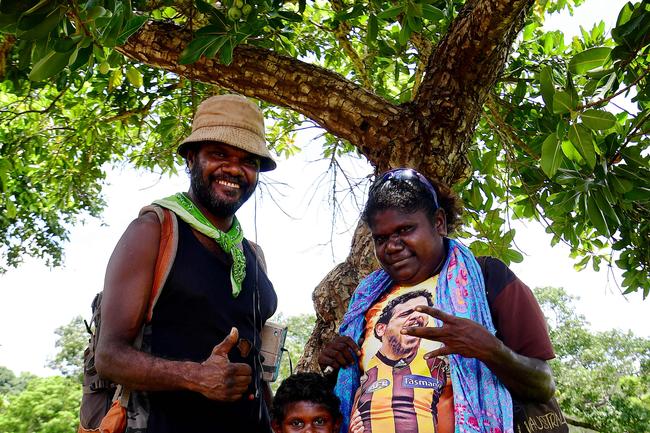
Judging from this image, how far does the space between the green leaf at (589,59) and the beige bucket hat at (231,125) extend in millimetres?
1255

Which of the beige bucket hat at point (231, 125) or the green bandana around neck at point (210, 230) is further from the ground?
the beige bucket hat at point (231, 125)

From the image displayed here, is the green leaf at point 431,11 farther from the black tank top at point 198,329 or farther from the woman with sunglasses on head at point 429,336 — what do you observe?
the black tank top at point 198,329

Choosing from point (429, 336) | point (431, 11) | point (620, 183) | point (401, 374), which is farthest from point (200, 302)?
point (620, 183)

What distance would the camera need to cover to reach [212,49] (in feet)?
7.98

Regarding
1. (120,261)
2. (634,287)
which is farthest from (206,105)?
(634,287)

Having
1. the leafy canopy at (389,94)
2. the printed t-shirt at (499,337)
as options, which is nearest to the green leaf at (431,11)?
the leafy canopy at (389,94)

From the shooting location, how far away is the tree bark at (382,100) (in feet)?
9.78

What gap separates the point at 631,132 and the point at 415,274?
5.10ft

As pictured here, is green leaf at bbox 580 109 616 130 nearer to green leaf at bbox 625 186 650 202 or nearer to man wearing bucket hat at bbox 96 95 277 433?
green leaf at bbox 625 186 650 202

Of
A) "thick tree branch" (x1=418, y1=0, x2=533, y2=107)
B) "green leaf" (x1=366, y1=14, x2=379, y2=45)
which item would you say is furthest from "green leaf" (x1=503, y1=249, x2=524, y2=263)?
"green leaf" (x1=366, y1=14, x2=379, y2=45)

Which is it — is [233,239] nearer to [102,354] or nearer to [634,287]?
[102,354]

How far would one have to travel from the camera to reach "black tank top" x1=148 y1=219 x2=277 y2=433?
2084 mm

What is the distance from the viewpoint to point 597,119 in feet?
6.95

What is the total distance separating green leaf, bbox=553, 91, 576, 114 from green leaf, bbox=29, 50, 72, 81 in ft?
5.40
